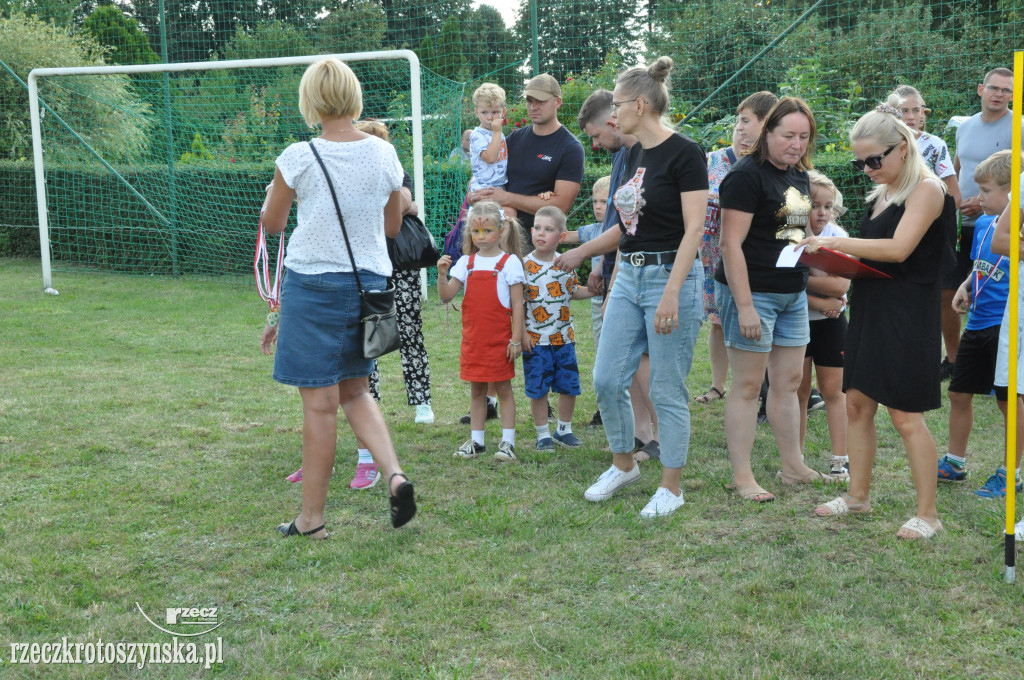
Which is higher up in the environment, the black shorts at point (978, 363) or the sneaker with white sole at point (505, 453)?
the black shorts at point (978, 363)

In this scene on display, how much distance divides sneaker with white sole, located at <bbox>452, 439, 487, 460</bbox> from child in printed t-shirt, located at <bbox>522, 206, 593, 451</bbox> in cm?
32

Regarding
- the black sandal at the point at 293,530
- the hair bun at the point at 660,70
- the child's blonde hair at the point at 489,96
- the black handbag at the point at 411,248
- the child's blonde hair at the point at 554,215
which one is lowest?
the black sandal at the point at 293,530

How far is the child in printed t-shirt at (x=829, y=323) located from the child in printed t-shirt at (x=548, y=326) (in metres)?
1.14

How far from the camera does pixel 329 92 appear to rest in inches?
127

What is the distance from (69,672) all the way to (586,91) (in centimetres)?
909

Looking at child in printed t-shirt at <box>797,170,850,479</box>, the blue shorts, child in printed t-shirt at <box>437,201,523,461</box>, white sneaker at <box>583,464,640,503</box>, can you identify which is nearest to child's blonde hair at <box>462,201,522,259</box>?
child in printed t-shirt at <box>437,201,523,461</box>

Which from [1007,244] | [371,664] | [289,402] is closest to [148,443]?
[289,402]

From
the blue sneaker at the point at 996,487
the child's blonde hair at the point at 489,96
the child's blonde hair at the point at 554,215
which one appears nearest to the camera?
the blue sneaker at the point at 996,487

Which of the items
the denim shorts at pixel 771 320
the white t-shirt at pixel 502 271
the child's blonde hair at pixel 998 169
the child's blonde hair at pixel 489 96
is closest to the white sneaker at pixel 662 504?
the denim shorts at pixel 771 320

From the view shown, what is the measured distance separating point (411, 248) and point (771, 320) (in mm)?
1865

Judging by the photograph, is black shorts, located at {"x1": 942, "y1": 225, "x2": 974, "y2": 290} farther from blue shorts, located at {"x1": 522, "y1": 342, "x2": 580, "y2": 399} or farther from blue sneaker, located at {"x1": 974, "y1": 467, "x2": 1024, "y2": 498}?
blue shorts, located at {"x1": 522, "y1": 342, "x2": 580, "y2": 399}

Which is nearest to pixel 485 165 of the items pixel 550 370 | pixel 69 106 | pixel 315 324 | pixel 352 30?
pixel 550 370

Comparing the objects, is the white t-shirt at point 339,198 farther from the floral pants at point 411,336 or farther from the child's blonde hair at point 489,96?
the child's blonde hair at point 489,96

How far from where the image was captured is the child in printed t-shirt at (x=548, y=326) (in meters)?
4.76
